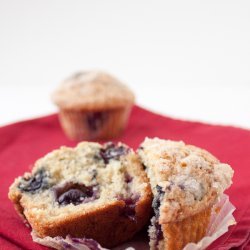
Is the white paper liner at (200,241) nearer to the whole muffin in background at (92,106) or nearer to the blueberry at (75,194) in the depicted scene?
the blueberry at (75,194)

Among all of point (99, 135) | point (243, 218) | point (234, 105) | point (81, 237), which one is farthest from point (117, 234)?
point (234, 105)

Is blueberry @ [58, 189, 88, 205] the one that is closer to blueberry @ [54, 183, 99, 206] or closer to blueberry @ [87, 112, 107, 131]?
blueberry @ [54, 183, 99, 206]

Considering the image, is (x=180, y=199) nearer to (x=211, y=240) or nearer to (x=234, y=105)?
(x=211, y=240)

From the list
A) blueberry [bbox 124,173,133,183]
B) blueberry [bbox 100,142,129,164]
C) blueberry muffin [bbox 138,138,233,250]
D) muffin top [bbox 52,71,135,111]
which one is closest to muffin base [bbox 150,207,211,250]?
blueberry muffin [bbox 138,138,233,250]

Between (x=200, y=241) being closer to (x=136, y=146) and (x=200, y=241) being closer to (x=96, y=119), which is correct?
(x=136, y=146)

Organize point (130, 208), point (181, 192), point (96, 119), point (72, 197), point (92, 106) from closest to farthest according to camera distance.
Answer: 1. point (181, 192)
2. point (130, 208)
3. point (72, 197)
4. point (92, 106)
5. point (96, 119)

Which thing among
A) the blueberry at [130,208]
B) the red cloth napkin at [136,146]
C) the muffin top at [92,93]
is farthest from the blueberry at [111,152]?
the muffin top at [92,93]

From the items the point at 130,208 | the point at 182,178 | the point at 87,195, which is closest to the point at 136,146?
the point at 87,195
